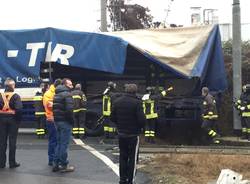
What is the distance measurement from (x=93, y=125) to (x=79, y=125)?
1.07 meters

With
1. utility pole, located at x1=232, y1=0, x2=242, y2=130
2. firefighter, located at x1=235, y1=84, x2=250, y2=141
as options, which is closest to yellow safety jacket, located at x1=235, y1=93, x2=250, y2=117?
firefighter, located at x1=235, y1=84, x2=250, y2=141

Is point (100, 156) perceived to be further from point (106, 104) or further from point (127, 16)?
point (127, 16)

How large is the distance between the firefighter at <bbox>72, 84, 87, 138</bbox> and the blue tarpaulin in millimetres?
1111

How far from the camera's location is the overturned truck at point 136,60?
18094 mm

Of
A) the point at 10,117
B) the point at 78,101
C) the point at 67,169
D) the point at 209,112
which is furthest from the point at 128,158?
the point at 78,101

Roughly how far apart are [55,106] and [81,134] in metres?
7.04

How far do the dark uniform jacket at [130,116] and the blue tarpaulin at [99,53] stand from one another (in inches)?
319

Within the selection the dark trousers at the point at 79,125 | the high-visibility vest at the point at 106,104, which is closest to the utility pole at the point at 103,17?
the dark trousers at the point at 79,125

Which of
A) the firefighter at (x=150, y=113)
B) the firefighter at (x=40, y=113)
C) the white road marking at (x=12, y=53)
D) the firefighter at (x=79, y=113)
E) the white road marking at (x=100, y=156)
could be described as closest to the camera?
the white road marking at (x=100, y=156)

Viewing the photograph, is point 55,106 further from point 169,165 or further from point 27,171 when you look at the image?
point 169,165

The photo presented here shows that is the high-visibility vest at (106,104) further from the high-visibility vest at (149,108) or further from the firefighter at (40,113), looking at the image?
the firefighter at (40,113)

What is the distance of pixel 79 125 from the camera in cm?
1803

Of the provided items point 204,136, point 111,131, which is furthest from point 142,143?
point 204,136

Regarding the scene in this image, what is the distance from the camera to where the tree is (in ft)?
149
